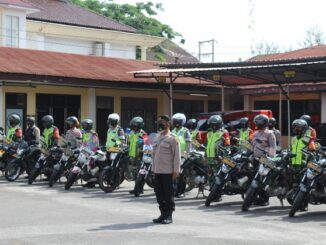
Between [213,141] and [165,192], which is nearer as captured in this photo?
[165,192]

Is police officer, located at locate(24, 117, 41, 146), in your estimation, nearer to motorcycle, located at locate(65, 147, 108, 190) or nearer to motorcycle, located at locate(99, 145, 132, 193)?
motorcycle, located at locate(65, 147, 108, 190)

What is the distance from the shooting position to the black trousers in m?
10.9

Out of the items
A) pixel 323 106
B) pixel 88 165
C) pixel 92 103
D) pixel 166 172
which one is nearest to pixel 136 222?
pixel 166 172

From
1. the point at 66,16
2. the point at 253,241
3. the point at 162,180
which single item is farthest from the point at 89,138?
the point at 66,16

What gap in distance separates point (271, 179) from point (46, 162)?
717 cm

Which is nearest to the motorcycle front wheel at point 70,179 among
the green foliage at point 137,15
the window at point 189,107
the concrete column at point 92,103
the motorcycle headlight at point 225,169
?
the motorcycle headlight at point 225,169

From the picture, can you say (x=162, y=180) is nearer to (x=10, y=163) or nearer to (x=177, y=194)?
(x=177, y=194)

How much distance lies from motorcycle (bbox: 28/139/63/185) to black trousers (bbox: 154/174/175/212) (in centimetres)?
707

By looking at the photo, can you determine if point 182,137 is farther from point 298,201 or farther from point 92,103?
point 92,103

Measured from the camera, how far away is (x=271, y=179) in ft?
42.5

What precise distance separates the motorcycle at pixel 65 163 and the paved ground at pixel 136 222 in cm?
162

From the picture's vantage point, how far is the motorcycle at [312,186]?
11.8 metres

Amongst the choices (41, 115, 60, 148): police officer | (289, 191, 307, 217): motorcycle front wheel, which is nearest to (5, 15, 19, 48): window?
(41, 115, 60, 148): police officer

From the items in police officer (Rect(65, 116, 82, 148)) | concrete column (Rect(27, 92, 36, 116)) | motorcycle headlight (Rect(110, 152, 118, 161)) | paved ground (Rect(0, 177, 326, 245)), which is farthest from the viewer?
concrete column (Rect(27, 92, 36, 116))
